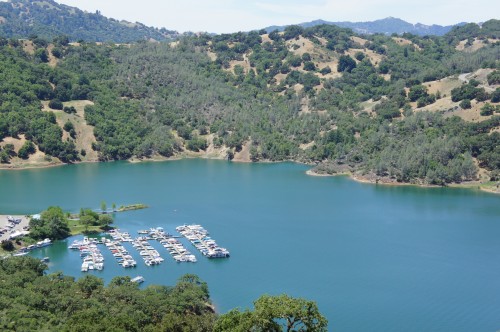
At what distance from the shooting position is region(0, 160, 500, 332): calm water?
59.1 m

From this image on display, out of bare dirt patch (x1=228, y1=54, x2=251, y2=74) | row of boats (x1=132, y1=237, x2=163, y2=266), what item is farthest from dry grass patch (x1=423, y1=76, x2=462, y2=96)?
row of boats (x1=132, y1=237, x2=163, y2=266)

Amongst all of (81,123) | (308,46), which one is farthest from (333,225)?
(308,46)

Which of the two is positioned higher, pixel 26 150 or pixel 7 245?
pixel 26 150

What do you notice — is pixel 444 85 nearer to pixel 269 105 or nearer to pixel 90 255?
pixel 269 105

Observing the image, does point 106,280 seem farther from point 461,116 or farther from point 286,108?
point 286,108

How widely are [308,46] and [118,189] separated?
342ft

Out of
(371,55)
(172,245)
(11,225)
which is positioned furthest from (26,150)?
(371,55)

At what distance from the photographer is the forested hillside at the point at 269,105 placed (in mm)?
124625

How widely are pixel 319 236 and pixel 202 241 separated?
14549 mm

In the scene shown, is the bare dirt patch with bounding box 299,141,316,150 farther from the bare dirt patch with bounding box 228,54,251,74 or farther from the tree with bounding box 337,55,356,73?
the bare dirt patch with bounding box 228,54,251,74

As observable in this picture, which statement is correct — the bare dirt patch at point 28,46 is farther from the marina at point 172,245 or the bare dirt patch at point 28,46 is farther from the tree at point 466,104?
the tree at point 466,104

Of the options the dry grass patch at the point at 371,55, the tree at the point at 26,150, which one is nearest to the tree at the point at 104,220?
the tree at the point at 26,150

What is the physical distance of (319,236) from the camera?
8019cm

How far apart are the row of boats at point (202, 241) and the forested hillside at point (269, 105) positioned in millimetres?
48272
